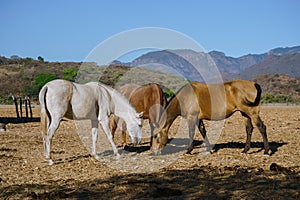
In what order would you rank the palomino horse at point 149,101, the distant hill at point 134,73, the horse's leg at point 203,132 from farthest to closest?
the distant hill at point 134,73, the palomino horse at point 149,101, the horse's leg at point 203,132

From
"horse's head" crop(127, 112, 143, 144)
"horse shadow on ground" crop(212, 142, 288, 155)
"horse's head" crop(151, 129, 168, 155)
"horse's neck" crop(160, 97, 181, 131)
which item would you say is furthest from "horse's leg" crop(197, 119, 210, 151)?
"horse's head" crop(127, 112, 143, 144)

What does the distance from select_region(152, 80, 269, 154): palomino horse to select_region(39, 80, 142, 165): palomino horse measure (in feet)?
2.62

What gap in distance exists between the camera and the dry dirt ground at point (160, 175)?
6.70 metres

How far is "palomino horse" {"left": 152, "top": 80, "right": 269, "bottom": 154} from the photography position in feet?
35.4

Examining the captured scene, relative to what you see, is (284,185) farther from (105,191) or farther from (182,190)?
(105,191)

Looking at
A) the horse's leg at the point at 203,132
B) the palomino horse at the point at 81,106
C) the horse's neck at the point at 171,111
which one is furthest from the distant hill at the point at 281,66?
the palomino horse at the point at 81,106

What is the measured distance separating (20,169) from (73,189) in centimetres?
246

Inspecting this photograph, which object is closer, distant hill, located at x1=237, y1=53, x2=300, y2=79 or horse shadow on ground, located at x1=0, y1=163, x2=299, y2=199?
horse shadow on ground, located at x1=0, y1=163, x2=299, y2=199

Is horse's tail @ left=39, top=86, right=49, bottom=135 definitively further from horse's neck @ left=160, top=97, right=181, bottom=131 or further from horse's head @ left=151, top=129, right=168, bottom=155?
horse's neck @ left=160, top=97, right=181, bottom=131

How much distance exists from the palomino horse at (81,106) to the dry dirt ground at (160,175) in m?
0.88

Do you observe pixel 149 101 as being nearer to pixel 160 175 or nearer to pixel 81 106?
pixel 81 106

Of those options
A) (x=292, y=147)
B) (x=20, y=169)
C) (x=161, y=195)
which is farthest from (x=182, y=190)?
(x=292, y=147)

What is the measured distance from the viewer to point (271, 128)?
665 inches

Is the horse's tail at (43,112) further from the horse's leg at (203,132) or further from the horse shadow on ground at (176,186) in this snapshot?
the horse's leg at (203,132)
